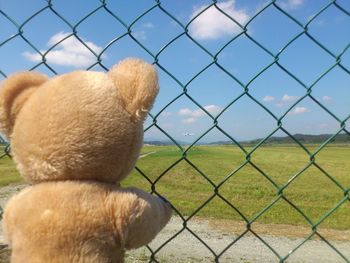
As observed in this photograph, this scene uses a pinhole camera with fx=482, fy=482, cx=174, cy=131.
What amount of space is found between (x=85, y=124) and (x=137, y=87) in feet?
0.58

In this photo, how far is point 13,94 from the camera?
1.45 metres

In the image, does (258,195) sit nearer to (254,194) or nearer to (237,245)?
(254,194)

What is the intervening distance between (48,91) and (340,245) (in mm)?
7998

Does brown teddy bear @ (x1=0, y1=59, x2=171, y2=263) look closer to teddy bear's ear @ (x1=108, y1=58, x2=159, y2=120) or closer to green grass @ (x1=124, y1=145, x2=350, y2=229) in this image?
teddy bear's ear @ (x1=108, y1=58, x2=159, y2=120)

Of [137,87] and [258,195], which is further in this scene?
[258,195]

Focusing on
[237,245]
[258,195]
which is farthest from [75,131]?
[258,195]

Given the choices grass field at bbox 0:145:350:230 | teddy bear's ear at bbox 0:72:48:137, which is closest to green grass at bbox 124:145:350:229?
grass field at bbox 0:145:350:230

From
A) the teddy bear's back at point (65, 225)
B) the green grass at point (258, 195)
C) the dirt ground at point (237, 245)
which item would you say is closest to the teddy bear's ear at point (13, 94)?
the teddy bear's back at point (65, 225)

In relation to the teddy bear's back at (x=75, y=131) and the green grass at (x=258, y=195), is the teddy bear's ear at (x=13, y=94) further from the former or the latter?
the green grass at (x=258, y=195)

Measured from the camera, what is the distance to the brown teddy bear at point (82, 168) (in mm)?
1310

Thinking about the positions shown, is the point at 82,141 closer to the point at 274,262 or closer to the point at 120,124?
the point at 120,124

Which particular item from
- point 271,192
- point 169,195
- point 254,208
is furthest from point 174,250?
point 271,192

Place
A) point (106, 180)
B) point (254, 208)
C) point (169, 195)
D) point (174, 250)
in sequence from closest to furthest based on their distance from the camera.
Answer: point (106, 180) < point (174, 250) < point (254, 208) < point (169, 195)

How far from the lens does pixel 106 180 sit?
4.59 feet
